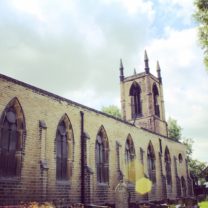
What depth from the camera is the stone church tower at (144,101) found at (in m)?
38.2

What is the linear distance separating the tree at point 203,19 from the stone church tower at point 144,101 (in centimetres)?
2382

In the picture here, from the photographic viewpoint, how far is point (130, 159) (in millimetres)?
24453

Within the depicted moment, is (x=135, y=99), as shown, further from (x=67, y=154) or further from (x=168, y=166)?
(x=67, y=154)

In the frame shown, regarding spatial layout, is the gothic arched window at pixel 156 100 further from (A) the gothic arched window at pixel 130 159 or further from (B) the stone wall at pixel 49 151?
(B) the stone wall at pixel 49 151

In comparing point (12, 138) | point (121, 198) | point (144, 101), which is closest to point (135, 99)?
point (144, 101)

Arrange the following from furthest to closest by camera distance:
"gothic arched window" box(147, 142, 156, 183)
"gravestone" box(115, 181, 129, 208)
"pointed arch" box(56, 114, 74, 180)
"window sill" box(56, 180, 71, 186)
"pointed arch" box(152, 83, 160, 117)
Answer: "pointed arch" box(152, 83, 160, 117) → "gothic arched window" box(147, 142, 156, 183) → "pointed arch" box(56, 114, 74, 180) → "window sill" box(56, 180, 71, 186) → "gravestone" box(115, 181, 129, 208)

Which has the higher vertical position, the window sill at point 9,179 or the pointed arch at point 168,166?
the pointed arch at point 168,166

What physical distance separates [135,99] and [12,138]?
2699 cm

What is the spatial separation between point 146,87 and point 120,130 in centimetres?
1626

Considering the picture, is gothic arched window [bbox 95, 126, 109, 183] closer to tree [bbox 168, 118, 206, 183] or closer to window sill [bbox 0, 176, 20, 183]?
window sill [bbox 0, 176, 20, 183]

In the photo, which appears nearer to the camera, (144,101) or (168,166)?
(168,166)

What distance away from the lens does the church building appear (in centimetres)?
1455

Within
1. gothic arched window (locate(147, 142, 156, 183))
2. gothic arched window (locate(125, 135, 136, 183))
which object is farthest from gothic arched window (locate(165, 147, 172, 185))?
gothic arched window (locate(125, 135, 136, 183))

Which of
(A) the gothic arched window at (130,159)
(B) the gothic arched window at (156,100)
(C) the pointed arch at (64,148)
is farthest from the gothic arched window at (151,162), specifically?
(B) the gothic arched window at (156,100)
